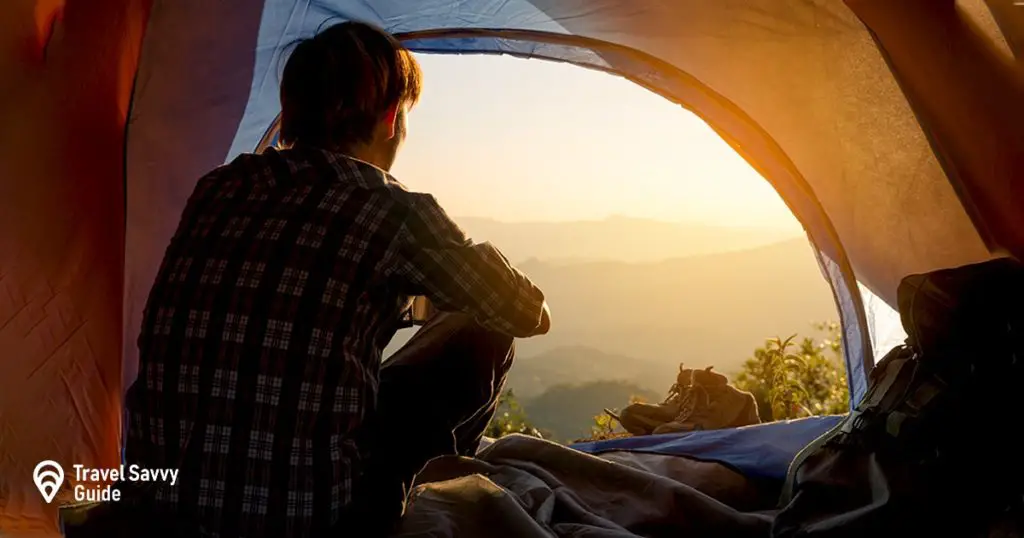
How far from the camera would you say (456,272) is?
0.99 m

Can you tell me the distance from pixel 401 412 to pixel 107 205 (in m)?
0.87

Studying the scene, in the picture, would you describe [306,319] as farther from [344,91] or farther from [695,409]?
[695,409]

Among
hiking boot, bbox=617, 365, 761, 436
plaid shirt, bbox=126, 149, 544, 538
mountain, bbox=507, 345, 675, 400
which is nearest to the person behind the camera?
plaid shirt, bbox=126, 149, 544, 538

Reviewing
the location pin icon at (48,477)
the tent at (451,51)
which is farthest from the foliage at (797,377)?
the location pin icon at (48,477)

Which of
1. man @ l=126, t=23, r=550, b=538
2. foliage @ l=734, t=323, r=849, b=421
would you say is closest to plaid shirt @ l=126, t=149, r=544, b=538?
man @ l=126, t=23, r=550, b=538

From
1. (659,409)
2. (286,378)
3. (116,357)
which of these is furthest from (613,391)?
(286,378)

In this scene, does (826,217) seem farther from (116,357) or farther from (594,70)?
(116,357)

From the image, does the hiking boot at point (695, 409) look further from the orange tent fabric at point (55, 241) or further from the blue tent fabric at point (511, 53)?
the orange tent fabric at point (55, 241)

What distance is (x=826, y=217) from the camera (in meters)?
1.82

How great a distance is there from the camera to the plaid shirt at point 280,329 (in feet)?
3.00

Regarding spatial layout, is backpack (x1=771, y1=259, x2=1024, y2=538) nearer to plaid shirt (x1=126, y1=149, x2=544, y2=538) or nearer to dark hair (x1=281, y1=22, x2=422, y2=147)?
plaid shirt (x1=126, y1=149, x2=544, y2=538)

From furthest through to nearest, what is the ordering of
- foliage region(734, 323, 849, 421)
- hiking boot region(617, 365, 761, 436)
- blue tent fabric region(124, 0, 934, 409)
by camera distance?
1. foliage region(734, 323, 849, 421)
2. hiking boot region(617, 365, 761, 436)
3. blue tent fabric region(124, 0, 934, 409)

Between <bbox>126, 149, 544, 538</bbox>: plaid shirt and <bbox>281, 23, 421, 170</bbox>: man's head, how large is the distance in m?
0.07

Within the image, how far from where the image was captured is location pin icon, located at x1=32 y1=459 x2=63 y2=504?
1.50m
